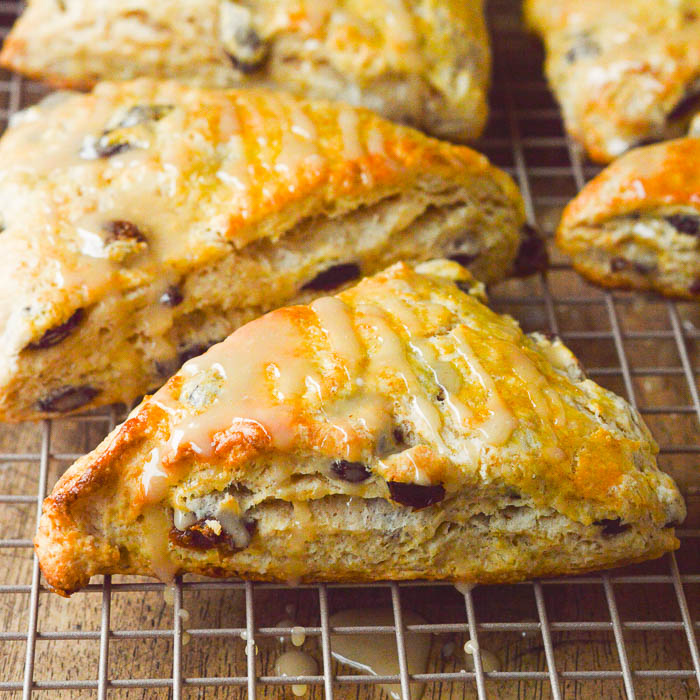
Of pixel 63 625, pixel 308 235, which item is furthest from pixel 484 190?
pixel 63 625

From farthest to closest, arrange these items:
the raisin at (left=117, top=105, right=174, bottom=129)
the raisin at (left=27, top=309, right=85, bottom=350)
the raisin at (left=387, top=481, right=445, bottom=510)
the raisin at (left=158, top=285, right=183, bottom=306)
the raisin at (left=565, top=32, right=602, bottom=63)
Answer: the raisin at (left=565, top=32, right=602, bottom=63)
the raisin at (left=117, top=105, right=174, bottom=129)
the raisin at (left=158, top=285, right=183, bottom=306)
the raisin at (left=27, top=309, right=85, bottom=350)
the raisin at (left=387, top=481, right=445, bottom=510)

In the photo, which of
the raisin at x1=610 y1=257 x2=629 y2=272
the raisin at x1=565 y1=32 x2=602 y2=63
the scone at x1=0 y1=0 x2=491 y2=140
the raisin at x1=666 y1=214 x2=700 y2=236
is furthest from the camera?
the raisin at x1=565 y1=32 x2=602 y2=63

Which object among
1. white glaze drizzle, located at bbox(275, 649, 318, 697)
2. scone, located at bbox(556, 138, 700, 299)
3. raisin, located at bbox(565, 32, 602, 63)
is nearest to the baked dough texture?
scone, located at bbox(556, 138, 700, 299)

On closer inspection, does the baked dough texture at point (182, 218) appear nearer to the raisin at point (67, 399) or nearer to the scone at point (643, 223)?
the raisin at point (67, 399)

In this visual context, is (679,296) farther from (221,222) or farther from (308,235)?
(221,222)

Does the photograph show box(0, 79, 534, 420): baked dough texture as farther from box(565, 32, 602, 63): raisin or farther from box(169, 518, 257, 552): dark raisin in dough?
box(565, 32, 602, 63): raisin

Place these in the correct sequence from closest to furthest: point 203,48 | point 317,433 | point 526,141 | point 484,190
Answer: point 317,433, point 484,190, point 203,48, point 526,141

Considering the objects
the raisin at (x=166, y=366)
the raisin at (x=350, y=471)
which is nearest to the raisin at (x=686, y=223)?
the raisin at (x=350, y=471)
